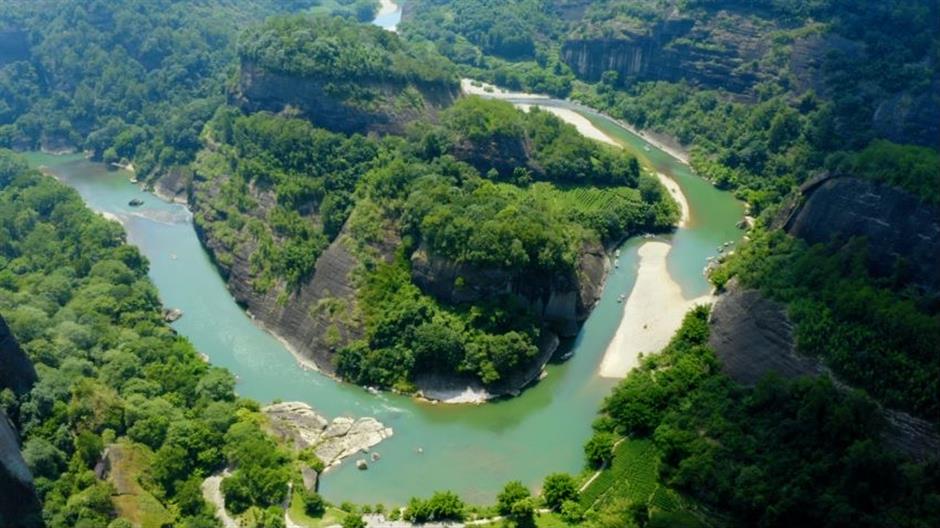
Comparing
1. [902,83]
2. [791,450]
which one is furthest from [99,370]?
[902,83]

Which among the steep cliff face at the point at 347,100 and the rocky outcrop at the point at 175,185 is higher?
the steep cliff face at the point at 347,100

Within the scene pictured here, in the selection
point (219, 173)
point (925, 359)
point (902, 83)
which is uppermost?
point (902, 83)

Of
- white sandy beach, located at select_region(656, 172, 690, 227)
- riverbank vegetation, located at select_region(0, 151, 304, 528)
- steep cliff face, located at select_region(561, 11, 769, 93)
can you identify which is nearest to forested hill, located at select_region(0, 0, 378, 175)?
riverbank vegetation, located at select_region(0, 151, 304, 528)

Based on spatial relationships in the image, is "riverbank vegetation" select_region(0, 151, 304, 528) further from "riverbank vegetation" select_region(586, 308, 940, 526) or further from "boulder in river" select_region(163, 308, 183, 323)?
"riverbank vegetation" select_region(586, 308, 940, 526)

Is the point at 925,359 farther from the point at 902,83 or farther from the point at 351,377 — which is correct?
the point at 902,83

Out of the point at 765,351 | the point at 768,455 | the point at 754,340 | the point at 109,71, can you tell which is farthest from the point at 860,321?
the point at 109,71

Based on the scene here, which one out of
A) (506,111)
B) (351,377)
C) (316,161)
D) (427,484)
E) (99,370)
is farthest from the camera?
(506,111)

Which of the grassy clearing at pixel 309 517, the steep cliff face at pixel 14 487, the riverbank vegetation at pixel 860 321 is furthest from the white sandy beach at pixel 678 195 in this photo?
the steep cliff face at pixel 14 487

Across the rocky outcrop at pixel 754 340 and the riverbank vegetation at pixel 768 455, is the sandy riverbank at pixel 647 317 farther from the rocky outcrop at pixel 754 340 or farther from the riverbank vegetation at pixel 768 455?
the riverbank vegetation at pixel 768 455
